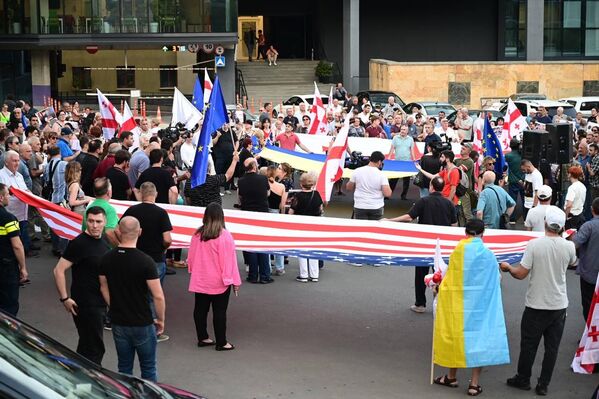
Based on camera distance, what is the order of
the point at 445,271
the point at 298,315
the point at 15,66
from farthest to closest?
the point at 15,66, the point at 298,315, the point at 445,271

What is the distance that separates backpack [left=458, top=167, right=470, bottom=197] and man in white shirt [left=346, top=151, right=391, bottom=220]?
177 cm

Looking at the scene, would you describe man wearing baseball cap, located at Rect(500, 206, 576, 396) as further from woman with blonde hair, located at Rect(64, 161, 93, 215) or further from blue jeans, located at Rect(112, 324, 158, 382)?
woman with blonde hair, located at Rect(64, 161, 93, 215)

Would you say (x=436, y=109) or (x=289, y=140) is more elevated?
(x=436, y=109)

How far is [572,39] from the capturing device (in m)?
52.9

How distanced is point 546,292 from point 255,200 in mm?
5280

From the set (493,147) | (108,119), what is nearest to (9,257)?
(108,119)

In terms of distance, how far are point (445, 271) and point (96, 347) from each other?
3405 millimetres

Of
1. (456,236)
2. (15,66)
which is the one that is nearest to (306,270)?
(456,236)

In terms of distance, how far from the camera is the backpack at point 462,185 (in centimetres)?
1658

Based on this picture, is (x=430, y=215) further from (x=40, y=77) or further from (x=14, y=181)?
(x=40, y=77)

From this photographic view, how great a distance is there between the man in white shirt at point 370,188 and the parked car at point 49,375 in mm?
8866

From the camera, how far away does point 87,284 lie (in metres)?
9.62

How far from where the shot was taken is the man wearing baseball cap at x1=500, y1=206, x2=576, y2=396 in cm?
1002

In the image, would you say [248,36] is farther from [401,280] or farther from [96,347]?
[96,347]
